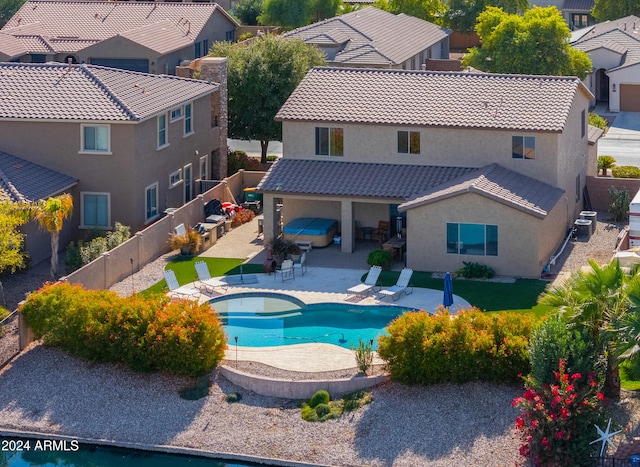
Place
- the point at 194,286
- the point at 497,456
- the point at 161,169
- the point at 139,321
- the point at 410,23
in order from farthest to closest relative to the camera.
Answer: the point at 410,23
the point at 161,169
the point at 194,286
the point at 139,321
the point at 497,456

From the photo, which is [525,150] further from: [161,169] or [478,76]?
[161,169]

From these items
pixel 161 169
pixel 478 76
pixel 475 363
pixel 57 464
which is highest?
pixel 478 76

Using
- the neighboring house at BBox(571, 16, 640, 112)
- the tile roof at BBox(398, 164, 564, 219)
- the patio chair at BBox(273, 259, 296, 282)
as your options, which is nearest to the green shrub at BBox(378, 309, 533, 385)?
the tile roof at BBox(398, 164, 564, 219)

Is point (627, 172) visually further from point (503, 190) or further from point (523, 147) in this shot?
point (503, 190)

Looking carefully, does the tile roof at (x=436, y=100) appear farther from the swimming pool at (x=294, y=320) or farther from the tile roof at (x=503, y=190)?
the swimming pool at (x=294, y=320)

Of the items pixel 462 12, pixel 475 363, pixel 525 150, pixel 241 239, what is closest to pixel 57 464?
pixel 475 363

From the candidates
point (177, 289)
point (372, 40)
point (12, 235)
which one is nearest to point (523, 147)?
point (177, 289)
